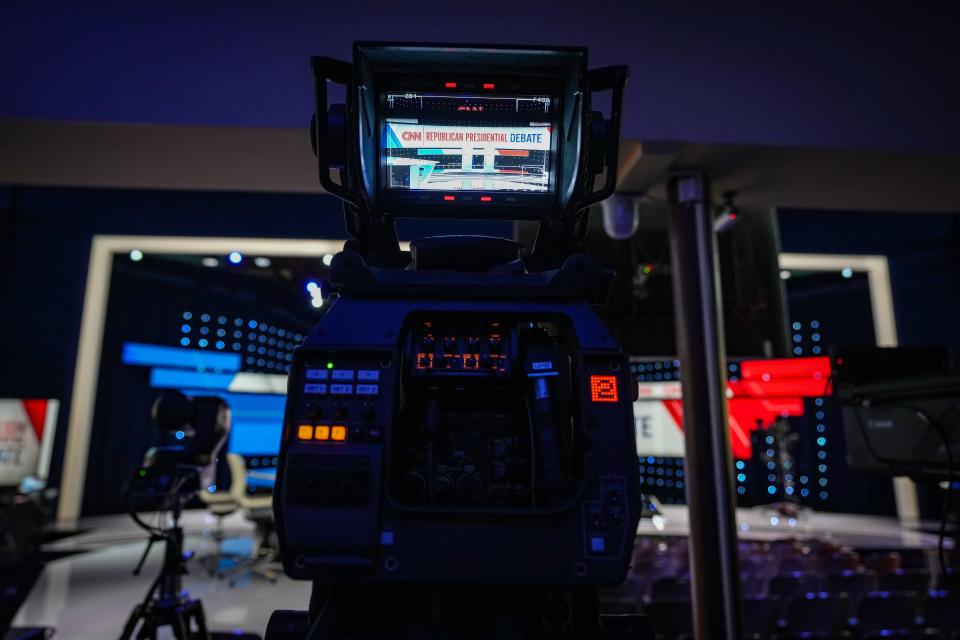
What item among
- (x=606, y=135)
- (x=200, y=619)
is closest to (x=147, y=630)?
(x=200, y=619)

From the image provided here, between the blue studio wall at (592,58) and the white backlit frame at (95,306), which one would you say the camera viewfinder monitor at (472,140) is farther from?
the white backlit frame at (95,306)

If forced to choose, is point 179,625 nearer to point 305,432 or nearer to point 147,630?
point 147,630

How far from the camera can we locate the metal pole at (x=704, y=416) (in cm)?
285

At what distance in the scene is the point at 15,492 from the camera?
5633 mm

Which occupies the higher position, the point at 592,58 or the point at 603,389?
the point at 592,58

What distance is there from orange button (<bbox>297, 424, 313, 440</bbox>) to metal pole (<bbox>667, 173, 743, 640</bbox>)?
8.72 ft

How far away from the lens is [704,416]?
305 centimetres

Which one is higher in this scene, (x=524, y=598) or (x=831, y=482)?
(x=524, y=598)

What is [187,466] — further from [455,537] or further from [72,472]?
[72,472]

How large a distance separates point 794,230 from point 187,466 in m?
7.88

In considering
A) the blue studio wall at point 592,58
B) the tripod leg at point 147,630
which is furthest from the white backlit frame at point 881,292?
the tripod leg at point 147,630

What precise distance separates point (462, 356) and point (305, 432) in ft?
1.05

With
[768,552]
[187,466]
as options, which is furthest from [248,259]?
[768,552]

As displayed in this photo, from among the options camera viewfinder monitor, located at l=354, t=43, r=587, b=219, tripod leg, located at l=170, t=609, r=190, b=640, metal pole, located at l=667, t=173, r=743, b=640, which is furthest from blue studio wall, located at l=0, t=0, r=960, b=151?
tripod leg, located at l=170, t=609, r=190, b=640
